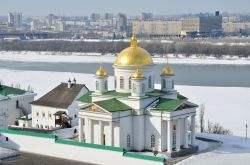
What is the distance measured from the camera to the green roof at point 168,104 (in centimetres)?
1909

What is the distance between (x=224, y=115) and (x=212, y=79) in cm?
1671

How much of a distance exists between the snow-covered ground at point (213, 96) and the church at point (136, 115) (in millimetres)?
4617

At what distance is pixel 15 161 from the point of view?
18578 mm

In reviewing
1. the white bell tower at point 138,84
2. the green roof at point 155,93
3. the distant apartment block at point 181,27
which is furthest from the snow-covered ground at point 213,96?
the distant apartment block at point 181,27

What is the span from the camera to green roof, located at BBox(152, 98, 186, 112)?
752 inches

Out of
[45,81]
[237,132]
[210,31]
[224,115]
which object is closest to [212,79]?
[45,81]

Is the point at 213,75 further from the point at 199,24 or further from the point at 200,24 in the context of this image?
the point at 200,24

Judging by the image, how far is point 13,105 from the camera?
25250mm

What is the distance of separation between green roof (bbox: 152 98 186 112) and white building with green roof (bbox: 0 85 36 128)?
7.60 metres

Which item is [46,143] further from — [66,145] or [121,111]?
[121,111]

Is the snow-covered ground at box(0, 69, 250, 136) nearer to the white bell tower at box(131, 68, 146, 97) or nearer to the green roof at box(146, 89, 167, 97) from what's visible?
the green roof at box(146, 89, 167, 97)

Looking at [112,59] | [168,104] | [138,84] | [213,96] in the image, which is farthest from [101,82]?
[112,59]

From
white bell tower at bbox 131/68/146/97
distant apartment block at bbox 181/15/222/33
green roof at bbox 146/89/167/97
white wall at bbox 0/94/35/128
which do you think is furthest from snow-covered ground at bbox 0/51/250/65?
distant apartment block at bbox 181/15/222/33

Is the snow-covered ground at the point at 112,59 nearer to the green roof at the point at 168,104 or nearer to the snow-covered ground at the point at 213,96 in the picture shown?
the snow-covered ground at the point at 213,96
